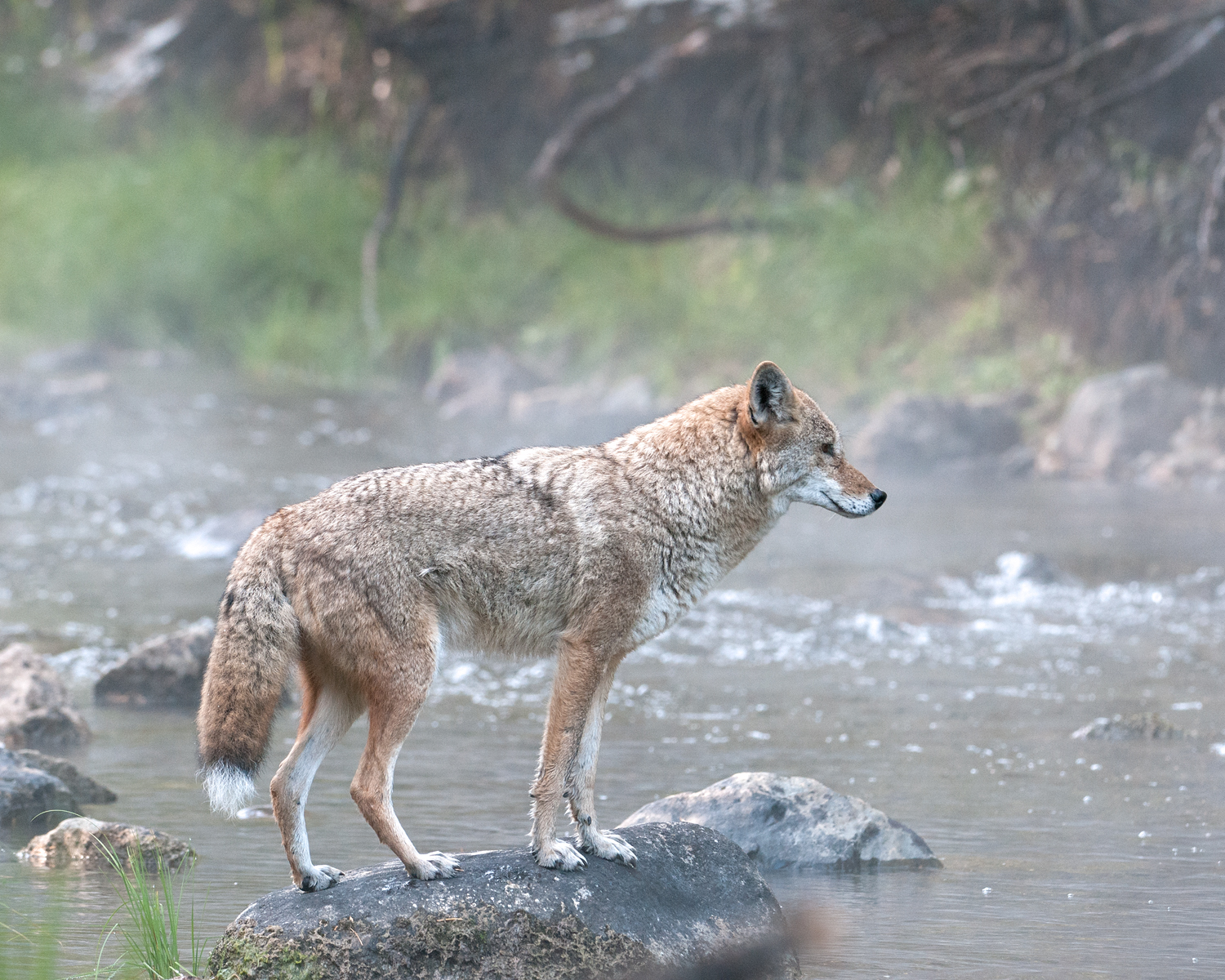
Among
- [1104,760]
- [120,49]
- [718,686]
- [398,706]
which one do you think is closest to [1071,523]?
[718,686]

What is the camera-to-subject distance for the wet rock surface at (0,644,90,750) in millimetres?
7844

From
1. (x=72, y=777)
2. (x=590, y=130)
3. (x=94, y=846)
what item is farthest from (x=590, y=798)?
(x=590, y=130)

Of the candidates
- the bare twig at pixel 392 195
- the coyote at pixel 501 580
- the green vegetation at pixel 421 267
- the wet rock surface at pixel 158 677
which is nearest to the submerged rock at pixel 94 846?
the coyote at pixel 501 580

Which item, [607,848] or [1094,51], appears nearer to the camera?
[607,848]

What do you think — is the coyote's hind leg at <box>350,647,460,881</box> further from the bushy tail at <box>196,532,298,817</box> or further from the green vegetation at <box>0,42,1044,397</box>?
the green vegetation at <box>0,42,1044,397</box>

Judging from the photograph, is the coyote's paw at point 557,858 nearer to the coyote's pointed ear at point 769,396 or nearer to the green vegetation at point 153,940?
the green vegetation at point 153,940

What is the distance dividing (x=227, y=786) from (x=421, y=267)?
19836mm

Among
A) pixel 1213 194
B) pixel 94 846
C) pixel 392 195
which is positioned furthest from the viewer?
pixel 392 195

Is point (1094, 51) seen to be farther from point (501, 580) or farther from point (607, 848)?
point (607, 848)

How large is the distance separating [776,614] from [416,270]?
45.3 feet

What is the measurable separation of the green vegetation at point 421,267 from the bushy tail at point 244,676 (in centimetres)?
1396

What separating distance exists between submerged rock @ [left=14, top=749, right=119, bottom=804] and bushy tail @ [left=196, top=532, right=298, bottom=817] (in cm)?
243

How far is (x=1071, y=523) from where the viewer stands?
14172mm

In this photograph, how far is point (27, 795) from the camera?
21.2ft
